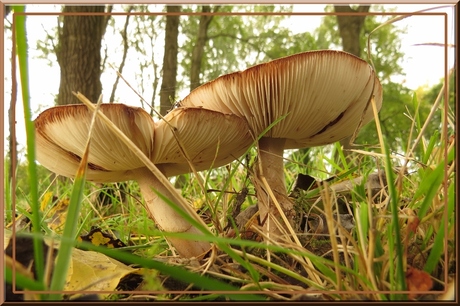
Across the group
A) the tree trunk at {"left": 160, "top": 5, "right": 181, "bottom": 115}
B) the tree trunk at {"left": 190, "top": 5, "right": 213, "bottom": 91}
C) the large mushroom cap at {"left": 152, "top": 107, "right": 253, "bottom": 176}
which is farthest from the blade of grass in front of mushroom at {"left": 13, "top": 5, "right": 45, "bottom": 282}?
the tree trunk at {"left": 190, "top": 5, "right": 213, "bottom": 91}

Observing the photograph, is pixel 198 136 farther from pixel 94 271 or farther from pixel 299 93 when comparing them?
pixel 94 271

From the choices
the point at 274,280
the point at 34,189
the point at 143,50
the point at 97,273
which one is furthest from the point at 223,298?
the point at 143,50

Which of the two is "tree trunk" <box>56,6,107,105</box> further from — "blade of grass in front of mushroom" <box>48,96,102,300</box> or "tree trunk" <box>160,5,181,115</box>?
"blade of grass in front of mushroom" <box>48,96,102,300</box>

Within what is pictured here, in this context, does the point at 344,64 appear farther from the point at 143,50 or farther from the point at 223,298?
the point at 143,50

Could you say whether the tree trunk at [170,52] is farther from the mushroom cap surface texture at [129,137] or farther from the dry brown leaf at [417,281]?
the dry brown leaf at [417,281]

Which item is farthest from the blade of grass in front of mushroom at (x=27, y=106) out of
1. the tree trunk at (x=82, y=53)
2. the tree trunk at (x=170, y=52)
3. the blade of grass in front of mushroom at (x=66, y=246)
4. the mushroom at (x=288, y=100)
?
the tree trunk at (x=170, y=52)
